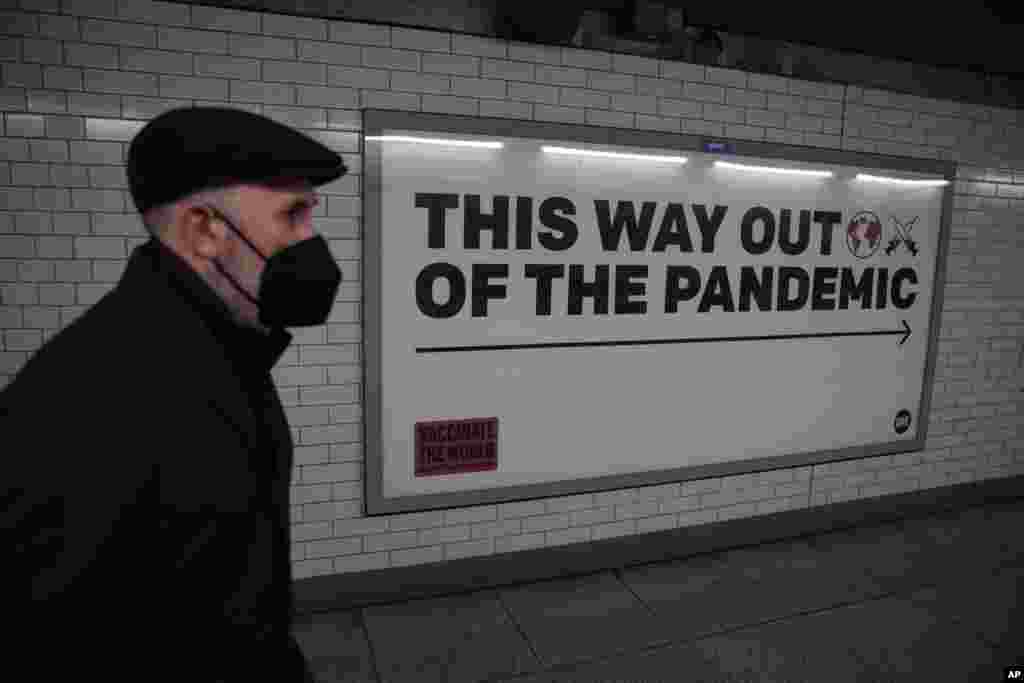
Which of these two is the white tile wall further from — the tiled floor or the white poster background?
the tiled floor

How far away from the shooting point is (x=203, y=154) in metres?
1.12

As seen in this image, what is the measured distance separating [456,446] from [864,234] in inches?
129

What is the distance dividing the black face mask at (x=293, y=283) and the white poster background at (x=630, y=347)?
63.8 inches

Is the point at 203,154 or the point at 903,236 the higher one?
the point at 203,154

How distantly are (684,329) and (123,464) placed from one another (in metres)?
3.22

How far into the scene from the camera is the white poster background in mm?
3080

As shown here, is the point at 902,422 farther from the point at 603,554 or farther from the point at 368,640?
the point at 368,640

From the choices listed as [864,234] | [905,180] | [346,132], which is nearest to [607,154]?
[346,132]

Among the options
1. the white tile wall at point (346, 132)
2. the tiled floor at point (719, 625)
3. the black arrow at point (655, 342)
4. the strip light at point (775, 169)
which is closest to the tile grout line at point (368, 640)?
the tiled floor at point (719, 625)

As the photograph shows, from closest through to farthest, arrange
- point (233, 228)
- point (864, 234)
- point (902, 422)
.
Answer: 1. point (233, 228)
2. point (864, 234)
3. point (902, 422)

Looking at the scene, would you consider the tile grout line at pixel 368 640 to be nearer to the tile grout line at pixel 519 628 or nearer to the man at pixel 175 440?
the tile grout line at pixel 519 628

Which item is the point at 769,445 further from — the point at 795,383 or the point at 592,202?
the point at 592,202

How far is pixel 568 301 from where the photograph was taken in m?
3.32

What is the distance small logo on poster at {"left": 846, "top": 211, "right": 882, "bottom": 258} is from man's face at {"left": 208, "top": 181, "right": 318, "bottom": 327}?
3.94m
